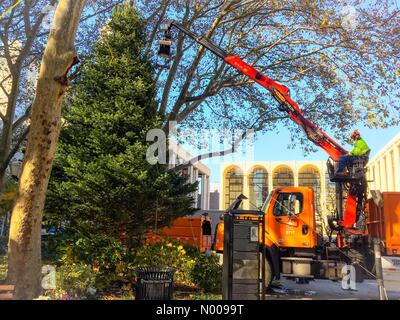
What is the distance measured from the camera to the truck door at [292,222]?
985cm

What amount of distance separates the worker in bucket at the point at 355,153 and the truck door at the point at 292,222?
124 centimetres

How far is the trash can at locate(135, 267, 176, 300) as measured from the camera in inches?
285

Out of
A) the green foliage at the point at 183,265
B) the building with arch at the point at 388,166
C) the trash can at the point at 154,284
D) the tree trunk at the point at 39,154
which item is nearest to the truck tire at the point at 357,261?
the green foliage at the point at 183,265

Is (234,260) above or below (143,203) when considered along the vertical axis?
below

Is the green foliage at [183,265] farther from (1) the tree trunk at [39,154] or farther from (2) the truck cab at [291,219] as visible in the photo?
(1) the tree trunk at [39,154]

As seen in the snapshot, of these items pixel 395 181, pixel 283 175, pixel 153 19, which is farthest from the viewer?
pixel 283 175

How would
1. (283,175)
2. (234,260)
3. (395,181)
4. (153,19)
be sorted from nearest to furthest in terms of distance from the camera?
(234,260) < (153,19) < (395,181) < (283,175)

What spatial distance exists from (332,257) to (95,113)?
7487 mm

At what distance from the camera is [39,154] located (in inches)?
282

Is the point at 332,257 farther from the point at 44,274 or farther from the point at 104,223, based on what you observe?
the point at 44,274

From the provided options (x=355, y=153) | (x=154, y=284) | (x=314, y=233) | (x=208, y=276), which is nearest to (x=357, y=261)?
(x=314, y=233)

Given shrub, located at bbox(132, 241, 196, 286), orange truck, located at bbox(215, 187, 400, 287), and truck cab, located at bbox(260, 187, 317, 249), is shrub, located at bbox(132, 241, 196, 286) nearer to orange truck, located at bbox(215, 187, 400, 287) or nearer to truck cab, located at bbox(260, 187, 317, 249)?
orange truck, located at bbox(215, 187, 400, 287)
